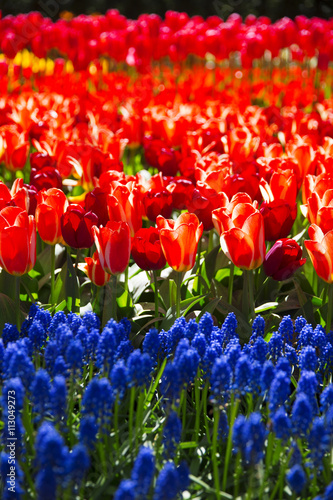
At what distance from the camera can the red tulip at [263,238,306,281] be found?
87.2 inches

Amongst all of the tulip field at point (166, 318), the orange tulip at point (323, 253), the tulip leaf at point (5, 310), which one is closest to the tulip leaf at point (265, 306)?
the tulip field at point (166, 318)

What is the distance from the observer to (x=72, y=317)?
6.60 feet

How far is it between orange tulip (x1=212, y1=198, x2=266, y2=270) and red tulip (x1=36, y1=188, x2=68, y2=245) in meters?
0.59

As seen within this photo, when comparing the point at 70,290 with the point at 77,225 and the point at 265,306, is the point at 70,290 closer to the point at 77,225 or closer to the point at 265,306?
the point at 77,225

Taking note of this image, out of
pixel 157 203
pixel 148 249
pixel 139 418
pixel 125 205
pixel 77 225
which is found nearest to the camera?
pixel 139 418

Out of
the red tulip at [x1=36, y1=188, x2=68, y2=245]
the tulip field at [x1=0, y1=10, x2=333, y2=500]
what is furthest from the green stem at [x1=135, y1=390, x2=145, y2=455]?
the red tulip at [x1=36, y1=188, x2=68, y2=245]

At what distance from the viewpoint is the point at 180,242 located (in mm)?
2135

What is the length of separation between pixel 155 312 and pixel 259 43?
5.23 metres

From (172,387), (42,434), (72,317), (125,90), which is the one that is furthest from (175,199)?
(125,90)

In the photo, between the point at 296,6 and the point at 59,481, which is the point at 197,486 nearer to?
the point at 59,481

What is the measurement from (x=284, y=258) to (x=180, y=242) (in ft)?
1.24

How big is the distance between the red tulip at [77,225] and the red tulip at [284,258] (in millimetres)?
640

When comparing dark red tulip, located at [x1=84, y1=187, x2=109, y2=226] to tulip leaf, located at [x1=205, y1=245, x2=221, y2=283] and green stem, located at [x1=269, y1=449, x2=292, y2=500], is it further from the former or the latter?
green stem, located at [x1=269, y1=449, x2=292, y2=500]

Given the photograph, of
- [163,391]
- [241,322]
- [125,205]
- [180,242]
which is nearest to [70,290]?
[125,205]
